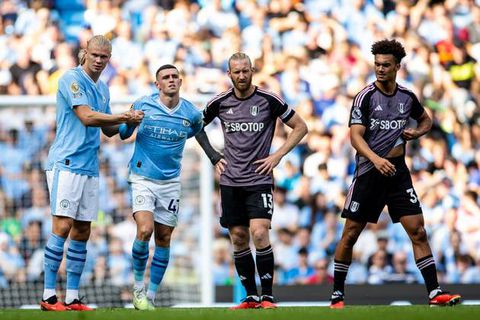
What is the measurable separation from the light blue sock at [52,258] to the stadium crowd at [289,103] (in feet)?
13.4

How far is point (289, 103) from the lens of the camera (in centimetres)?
1833

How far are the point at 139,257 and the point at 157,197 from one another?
0.59 metres

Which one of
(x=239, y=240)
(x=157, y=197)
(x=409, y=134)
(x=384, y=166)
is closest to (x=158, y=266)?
(x=157, y=197)

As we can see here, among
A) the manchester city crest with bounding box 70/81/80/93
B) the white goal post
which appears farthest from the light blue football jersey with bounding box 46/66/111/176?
the white goal post

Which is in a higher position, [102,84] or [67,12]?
[67,12]

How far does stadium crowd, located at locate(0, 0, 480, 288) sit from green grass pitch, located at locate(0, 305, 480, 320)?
16.5 ft

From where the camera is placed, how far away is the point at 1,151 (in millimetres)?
14703

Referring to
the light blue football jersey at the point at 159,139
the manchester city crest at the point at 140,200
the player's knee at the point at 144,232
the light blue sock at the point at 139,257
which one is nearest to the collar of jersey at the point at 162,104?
the light blue football jersey at the point at 159,139

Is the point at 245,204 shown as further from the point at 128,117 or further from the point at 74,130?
the point at 74,130

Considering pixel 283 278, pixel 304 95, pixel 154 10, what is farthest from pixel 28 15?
pixel 283 278

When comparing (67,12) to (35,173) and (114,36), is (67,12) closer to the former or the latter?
(114,36)

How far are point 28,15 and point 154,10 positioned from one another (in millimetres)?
2183

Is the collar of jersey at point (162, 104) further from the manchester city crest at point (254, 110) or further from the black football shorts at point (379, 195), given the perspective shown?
the black football shorts at point (379, 195)

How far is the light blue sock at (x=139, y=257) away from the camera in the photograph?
35.2 ft
